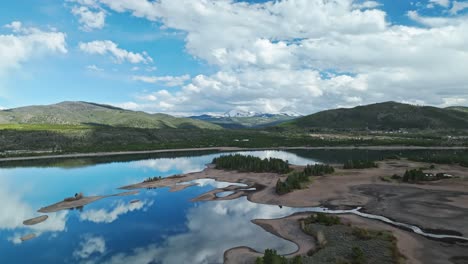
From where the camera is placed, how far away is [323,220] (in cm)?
4275

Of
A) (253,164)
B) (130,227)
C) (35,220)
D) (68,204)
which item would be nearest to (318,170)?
(253,164)

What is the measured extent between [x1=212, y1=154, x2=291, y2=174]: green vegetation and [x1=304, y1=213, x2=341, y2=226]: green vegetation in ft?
124

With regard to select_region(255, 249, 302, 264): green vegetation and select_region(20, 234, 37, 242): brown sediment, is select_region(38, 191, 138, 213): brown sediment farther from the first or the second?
select_region(255, 249, 302, 264): green vegetation

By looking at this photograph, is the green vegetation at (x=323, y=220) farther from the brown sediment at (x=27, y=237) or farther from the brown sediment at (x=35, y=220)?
the brown sediment at (x=35, y=220)

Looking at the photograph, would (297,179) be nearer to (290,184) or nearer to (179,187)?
(290,184)

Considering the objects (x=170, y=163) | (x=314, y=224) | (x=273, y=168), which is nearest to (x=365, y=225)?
(x=314, y=224)

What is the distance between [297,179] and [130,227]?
3497cm

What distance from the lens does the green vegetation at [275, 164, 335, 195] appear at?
204ft

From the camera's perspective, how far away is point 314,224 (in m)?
42.5

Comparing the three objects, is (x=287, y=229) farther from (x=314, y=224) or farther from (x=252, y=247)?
(x=252, y=247)

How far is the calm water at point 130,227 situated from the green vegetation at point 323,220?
597 cm

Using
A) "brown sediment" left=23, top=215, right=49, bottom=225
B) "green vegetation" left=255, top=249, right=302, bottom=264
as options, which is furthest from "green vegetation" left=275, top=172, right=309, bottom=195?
"brown sediment" left=23, top=215, right=49, bottom=225

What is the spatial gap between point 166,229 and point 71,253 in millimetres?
11888

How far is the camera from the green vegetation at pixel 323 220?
4200cm
